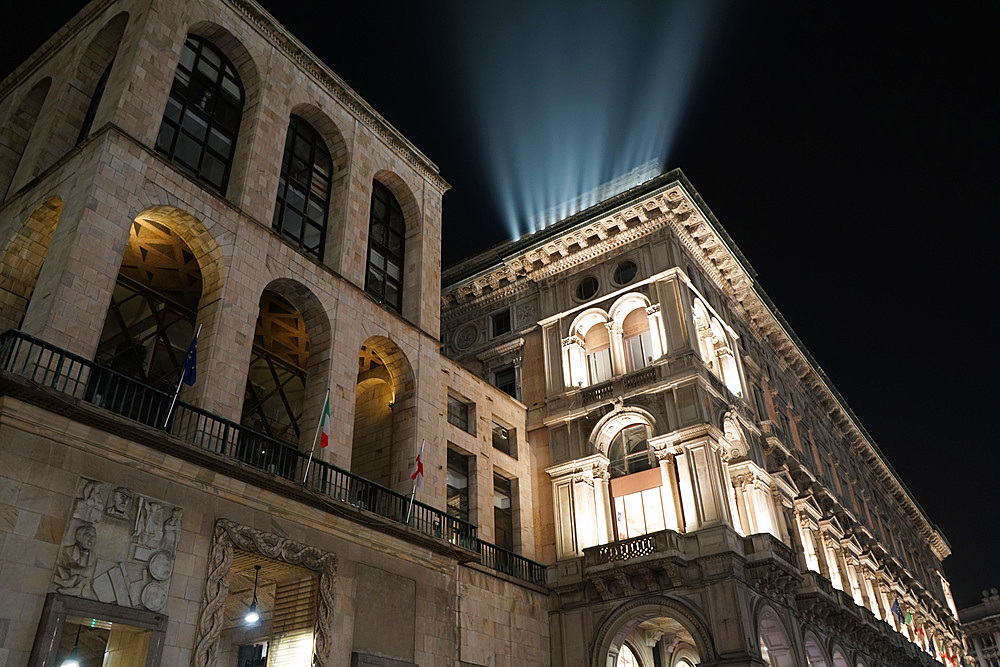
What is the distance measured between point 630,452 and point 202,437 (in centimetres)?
1600

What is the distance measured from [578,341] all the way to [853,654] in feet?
57.8

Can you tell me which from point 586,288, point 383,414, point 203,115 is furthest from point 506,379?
point 203,115

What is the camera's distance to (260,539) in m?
16.0

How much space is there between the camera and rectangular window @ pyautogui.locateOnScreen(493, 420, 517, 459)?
28984mm

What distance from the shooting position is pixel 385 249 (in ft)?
85.1

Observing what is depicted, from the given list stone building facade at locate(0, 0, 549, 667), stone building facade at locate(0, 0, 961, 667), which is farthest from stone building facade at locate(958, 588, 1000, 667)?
stone building facade at locate(0, 0, 549, 667)

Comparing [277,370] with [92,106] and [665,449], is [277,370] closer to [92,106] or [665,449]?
[92,106]

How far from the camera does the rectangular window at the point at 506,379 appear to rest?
105 ft

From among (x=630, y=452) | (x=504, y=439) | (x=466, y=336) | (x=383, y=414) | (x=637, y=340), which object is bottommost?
(x=630, y=452)

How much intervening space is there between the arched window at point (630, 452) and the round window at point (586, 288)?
6.27m

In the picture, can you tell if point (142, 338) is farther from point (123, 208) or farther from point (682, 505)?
point (682, 505)

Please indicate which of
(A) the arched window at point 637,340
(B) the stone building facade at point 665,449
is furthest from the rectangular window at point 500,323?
(A) the arched window at point 637,340

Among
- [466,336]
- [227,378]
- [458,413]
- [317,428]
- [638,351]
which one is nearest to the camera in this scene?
[227,378]

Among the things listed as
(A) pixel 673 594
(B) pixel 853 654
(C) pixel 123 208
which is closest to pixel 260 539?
(C) pixel 123 208
